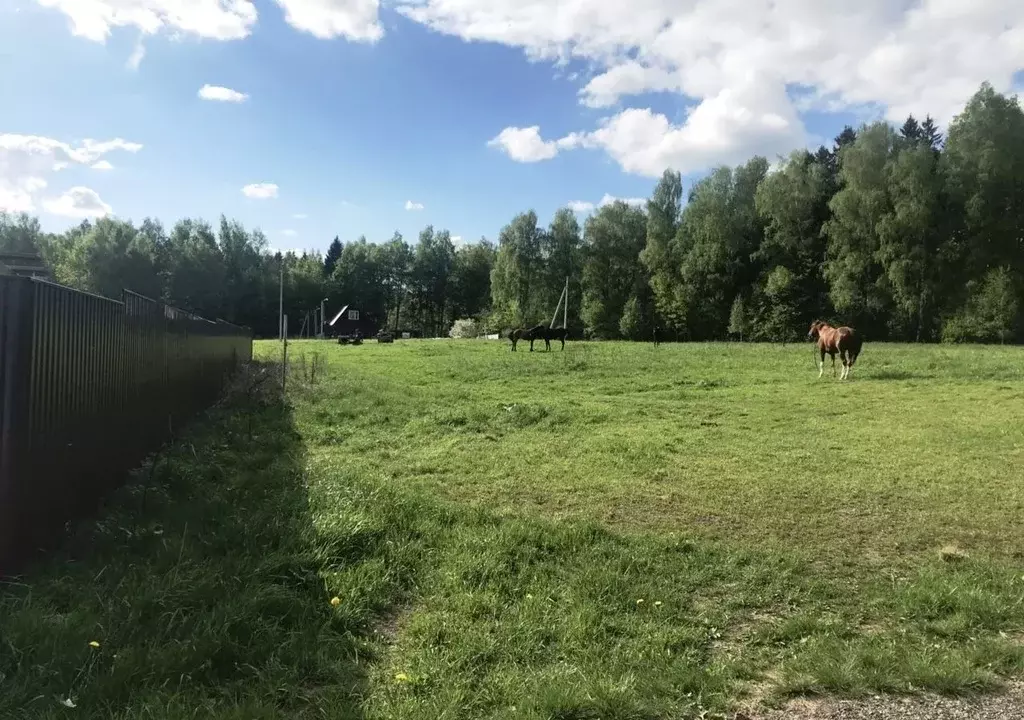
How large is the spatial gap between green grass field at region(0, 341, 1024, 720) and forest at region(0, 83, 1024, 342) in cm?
4223

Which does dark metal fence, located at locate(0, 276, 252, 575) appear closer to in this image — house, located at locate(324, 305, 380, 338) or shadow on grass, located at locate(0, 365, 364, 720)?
shadow on grass, located at locate(0, 365, 364, 720)

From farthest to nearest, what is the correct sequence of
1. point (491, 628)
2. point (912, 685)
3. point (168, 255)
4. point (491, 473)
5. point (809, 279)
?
1. point (168, 255)
2. point (809, 279)
3. point (491, 473)
4. point (491, 628)
5. point (912, 685)

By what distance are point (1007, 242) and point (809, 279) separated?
14.4m

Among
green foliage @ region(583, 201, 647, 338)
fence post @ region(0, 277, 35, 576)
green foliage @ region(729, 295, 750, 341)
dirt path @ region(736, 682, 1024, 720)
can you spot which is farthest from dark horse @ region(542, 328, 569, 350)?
green foliage @ region(583, 201, 647, 338)

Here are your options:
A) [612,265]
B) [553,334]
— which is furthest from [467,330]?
[553,334]

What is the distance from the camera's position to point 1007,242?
47.0 metres

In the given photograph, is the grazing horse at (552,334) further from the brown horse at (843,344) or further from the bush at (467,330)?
the bush at (467,330)

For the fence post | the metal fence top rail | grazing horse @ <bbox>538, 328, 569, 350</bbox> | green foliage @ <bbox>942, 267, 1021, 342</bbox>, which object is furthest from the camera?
green foliage @ <bbox>942, 267, 1021, 342</bbox>

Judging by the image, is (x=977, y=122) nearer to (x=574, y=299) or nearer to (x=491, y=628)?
(x=574, y=299)

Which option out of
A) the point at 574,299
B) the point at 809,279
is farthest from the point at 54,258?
the point at 809,279

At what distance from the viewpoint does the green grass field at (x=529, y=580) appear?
3703 millimetres

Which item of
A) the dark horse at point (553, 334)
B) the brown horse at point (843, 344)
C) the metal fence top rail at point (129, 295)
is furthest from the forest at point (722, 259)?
the metal fence top rail at point (129, 295)

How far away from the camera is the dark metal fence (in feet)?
15.8

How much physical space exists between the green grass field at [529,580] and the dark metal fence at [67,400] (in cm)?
36
